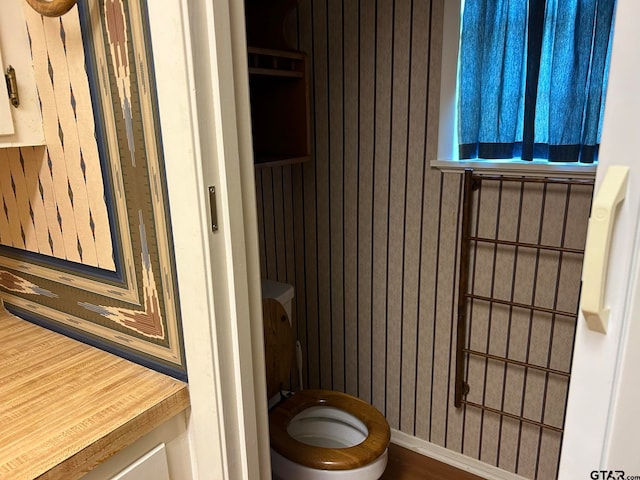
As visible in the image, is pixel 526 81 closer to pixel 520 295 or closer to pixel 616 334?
pixel 520 295

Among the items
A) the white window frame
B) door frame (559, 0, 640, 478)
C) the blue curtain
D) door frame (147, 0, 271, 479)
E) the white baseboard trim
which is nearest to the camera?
door frame (559, 0, 640, 478)

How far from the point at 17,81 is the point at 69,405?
2.17 feet

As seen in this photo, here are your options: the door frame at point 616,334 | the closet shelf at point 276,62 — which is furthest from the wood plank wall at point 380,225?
the door frame at point 616,334

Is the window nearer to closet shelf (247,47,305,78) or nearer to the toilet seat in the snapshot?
closet shelf (247,47,305,78)

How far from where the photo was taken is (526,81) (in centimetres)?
164

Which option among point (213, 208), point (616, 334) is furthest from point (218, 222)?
point (616, 334)

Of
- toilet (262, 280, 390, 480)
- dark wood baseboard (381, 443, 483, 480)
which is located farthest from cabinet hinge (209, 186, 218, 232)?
dark wood baseboard (381, 443, 483, 480)

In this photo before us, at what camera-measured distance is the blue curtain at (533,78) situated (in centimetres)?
151

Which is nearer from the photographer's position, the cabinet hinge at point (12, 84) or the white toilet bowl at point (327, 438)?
the cabinet hinge at point (12, 84)

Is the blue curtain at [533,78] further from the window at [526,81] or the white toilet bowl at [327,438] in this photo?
the white toilet bowl at [327,438]

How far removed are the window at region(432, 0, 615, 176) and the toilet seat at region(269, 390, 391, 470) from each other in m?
0.98

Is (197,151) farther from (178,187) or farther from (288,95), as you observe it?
(288,95)

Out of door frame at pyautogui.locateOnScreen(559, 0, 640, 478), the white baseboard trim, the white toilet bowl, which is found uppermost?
door frame at pyautogui.locateOnScreen(559, 0, 640, 478)

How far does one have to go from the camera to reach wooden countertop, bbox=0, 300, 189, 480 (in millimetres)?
819
